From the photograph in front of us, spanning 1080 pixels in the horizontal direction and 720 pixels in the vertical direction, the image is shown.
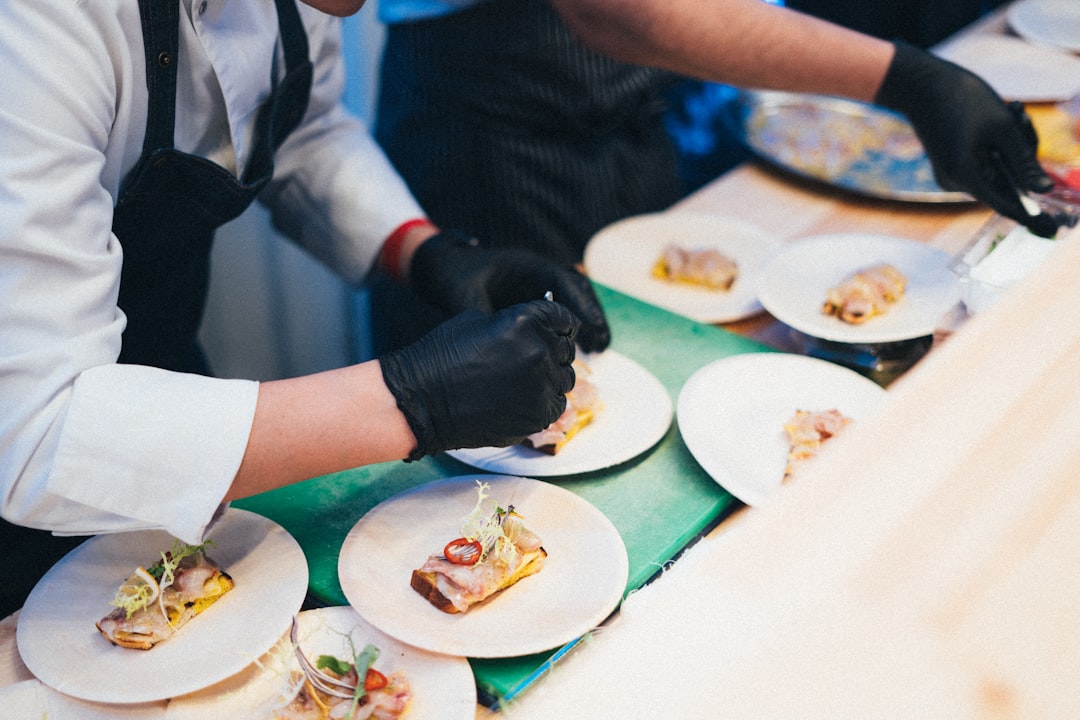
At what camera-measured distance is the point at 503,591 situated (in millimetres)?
1438

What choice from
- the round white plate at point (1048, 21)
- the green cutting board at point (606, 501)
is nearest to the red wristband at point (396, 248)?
the green cutting board at point (606, 501)

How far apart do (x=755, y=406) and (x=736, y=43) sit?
0.92m

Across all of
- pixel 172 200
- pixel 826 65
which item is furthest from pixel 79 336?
pixel 826 65

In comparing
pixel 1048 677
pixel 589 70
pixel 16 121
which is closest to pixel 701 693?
pixel 1048 677

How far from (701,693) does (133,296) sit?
159 cm

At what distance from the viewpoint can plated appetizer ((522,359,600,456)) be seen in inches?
67.6

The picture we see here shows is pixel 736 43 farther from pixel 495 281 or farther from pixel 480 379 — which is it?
pixel 480 379

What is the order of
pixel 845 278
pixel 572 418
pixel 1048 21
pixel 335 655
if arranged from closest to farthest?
1. pixel 335 655
2. pixel 572 418
3. pixel 845 278
4. pixel 1048 21

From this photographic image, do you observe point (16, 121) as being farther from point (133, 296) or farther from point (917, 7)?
point (917, 7)

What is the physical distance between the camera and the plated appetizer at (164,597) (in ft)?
4.33

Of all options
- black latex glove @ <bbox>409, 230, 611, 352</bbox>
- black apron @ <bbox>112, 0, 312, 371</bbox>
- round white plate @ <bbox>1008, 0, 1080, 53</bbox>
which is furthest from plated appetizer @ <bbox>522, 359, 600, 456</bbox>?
round white plate @ <bbox>1008, 0, 1080, 53</bbox>

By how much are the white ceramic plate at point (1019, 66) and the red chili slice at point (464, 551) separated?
2691 mm

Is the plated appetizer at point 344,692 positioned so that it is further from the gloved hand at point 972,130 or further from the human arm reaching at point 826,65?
the gloved hand at point 972,130

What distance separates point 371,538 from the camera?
1.50m
